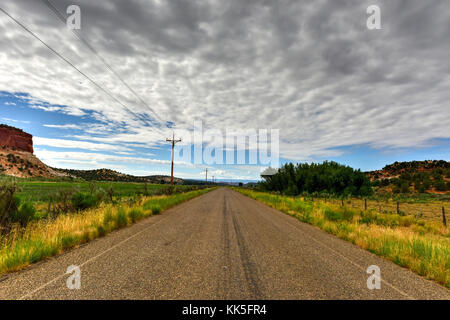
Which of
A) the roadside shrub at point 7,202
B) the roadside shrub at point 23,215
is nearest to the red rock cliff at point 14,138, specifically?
the roadside shrub at point 23,215

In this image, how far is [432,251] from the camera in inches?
223

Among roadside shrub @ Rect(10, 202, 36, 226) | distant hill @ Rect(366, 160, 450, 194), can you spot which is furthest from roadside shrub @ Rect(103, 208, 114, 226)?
distant hill @ Rect(366, 160, 450, 194)

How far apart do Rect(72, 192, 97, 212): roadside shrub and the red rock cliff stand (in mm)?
116175

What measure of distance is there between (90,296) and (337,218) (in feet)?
43.8

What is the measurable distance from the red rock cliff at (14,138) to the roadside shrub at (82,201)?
381ft

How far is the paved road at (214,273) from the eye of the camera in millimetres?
3676

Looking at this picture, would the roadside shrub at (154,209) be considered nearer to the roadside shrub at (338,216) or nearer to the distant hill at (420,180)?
the roadside shrub at (338,216)

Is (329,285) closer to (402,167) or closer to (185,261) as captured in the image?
(185,261)

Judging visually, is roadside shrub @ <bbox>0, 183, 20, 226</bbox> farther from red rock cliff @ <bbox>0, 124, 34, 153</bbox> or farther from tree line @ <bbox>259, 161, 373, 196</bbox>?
red rock cliff @ <bbox>0, 124, 34, 153</bbox>

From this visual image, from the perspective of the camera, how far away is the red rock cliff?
93875 mm

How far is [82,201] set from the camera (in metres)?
12.1
